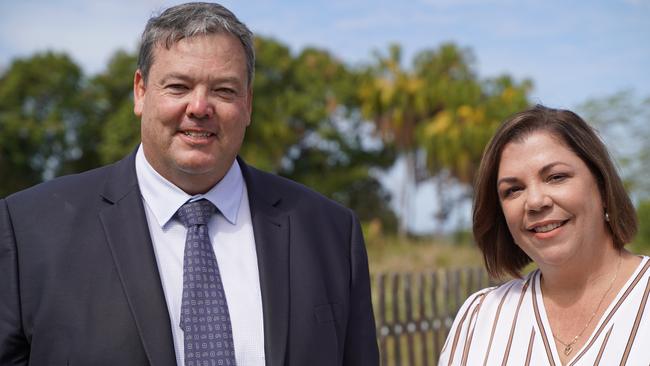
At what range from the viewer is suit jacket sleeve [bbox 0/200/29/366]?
2508 mm

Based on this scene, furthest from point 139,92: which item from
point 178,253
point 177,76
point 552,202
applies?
point 552,202

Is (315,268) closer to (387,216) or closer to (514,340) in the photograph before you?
(514,340)

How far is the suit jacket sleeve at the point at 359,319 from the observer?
3.04 metres

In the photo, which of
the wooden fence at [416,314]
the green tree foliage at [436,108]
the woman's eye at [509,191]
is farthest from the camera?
the green tree foliage at [436,108]

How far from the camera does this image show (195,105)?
8.76 feet

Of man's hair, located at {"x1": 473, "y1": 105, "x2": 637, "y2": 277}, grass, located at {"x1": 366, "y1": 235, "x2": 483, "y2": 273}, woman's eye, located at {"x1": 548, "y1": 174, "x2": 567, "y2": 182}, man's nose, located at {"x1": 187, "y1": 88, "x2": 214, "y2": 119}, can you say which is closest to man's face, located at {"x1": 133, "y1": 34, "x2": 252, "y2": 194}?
man's nose, located at {"x1": 187, "y1": 88, "x2": 214, "y2": 119}

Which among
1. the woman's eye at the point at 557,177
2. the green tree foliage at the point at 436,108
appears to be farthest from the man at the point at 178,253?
the green tree foliage at the point at 436,108

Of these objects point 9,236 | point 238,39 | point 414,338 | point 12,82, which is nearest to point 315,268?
point 238,39

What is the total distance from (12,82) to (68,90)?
2496 mm

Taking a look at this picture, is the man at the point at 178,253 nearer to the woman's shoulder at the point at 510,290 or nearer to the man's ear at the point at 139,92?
the man's ear at the point at 139,92

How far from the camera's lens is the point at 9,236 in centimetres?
262

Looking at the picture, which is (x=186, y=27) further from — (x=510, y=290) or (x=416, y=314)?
(x=416, y=314)

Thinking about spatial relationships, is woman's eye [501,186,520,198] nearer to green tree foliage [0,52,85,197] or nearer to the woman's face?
the woman's face

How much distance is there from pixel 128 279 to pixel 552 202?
1.58 meters
